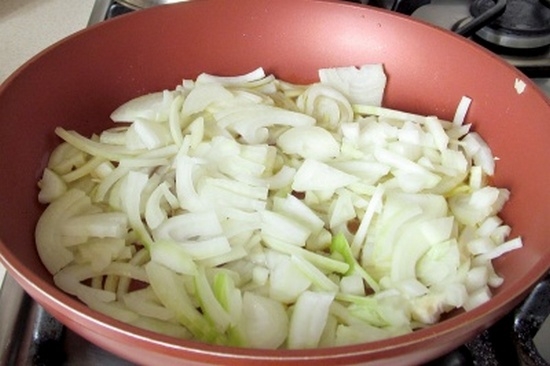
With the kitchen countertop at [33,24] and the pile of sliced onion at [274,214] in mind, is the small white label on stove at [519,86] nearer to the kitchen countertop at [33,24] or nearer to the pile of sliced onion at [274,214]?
the pile of sliced onion at [274,214]

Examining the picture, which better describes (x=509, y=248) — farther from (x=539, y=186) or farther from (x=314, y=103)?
(x=314, y=103)

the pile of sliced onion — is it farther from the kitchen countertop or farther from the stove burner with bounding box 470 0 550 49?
the kitchen countertop

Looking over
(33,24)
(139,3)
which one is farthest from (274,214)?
(33,24)

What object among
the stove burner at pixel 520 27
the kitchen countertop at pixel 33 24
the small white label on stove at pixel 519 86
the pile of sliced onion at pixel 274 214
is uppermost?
the small white label on stove at pixel 519 86

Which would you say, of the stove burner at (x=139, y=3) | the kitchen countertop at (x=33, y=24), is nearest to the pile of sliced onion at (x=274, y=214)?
the stove burner at (x=139, y=3)

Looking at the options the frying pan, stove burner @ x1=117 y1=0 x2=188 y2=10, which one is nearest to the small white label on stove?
the frying pan

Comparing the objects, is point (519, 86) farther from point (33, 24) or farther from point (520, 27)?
point (33, 24)

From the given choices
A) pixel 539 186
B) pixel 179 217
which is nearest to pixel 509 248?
pixel 539 186
